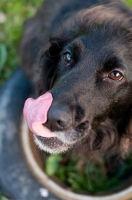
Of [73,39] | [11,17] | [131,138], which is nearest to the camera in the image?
[73,39]

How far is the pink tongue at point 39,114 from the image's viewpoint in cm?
147

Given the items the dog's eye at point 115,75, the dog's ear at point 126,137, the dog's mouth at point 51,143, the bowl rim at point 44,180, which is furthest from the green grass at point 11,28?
the dog's eye at point 115,75

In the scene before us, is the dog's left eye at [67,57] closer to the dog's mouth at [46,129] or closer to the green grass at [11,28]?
the dog's mouth at [46,129]

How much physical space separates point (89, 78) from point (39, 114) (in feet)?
0.91

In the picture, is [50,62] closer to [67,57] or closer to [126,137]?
[67,57]

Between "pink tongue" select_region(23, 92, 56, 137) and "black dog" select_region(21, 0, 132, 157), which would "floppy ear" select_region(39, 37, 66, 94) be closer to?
"black dog" select_region(21, 0, 132, 157)

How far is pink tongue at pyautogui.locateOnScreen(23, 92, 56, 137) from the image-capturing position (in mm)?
1467

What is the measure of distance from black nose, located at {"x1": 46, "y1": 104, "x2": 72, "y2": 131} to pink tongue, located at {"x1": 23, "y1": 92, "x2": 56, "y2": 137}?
0.8 inches

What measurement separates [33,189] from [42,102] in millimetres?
890

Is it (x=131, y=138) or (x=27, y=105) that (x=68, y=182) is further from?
(x=27, y=105)

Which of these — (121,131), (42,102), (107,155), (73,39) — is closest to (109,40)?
(73,39)

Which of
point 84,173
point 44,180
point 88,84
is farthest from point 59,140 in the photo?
point 84,173

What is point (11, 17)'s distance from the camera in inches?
124

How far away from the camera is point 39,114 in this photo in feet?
4.84
